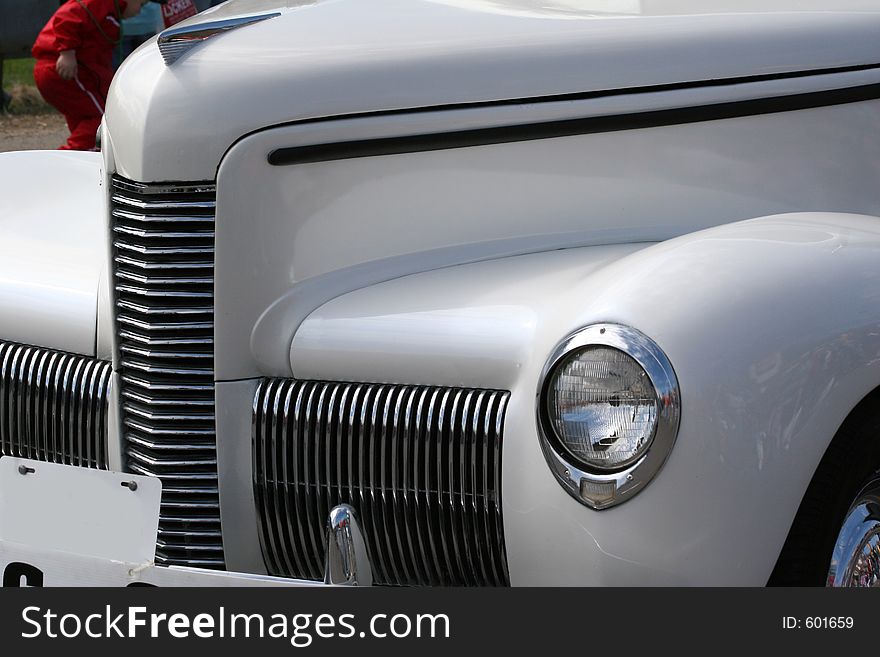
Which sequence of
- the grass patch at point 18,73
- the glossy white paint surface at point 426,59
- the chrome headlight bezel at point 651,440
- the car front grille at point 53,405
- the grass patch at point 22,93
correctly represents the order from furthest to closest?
the grass patch at point 18,73 → the grass patch at point 22,93 → the car front grille at point 53,405 → the glossy white paint surface at point 426,59 → the chrome headlight bezel at point 651,440

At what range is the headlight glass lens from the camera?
73.7 inches

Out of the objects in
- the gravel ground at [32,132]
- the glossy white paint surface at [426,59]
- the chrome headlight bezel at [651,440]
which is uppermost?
the gravel ground at [32,132]

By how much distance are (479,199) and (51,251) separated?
1.07m

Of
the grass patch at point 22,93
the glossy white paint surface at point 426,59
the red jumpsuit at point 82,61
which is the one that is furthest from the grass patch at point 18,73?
the glossy white paint surface at point 426,59

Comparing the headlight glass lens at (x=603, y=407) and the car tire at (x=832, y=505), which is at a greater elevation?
the headlight glass lens at (x=603, y=407)

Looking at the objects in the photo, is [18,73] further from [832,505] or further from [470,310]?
[832,505]

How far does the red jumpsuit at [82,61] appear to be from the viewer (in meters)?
7.03

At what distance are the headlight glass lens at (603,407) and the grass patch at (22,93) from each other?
10951 mm

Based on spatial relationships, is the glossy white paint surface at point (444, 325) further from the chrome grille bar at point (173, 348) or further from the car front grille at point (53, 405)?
the car front grille at point (53, 405)

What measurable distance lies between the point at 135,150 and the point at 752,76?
1.20 metres

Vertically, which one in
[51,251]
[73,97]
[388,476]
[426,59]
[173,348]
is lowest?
[388,476]

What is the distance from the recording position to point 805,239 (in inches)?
82.4

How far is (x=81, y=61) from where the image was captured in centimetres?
715

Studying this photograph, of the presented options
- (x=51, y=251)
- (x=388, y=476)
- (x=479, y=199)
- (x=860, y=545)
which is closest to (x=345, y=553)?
(x=388, y=476)
